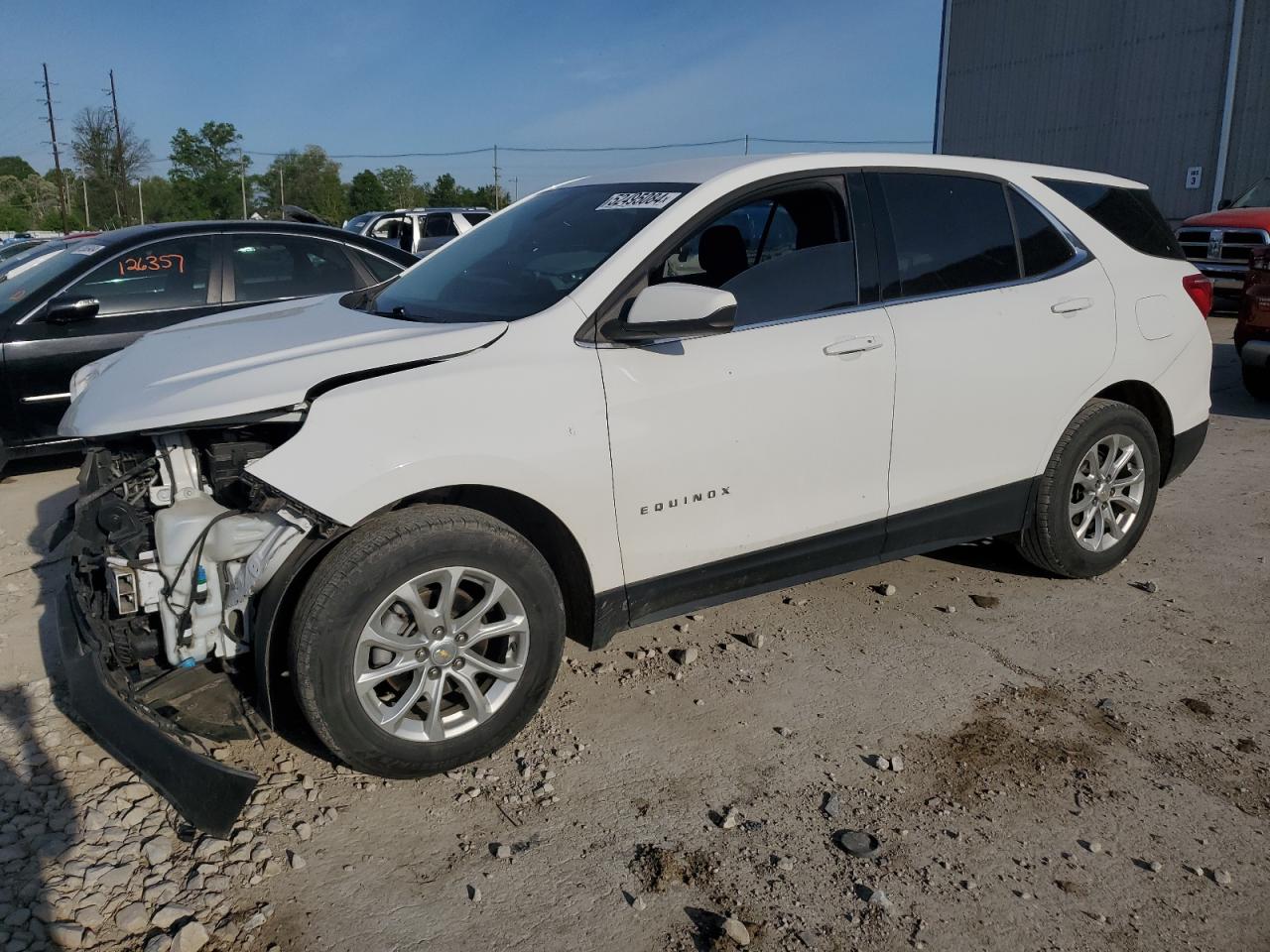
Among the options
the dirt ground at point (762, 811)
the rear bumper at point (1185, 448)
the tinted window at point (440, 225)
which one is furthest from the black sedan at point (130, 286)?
the tinted window at point (440, 225)

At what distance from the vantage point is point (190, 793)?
262cm

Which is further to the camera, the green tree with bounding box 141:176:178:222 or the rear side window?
the green tree with bounding box 141:176:178:222

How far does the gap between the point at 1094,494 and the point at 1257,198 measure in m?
13.1

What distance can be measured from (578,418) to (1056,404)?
227 cm

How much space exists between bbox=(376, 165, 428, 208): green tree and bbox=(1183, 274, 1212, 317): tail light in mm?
72605

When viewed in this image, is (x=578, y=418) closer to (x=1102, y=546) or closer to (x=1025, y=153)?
(x=1102, y=546)

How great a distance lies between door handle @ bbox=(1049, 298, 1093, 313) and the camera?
4.13 metres

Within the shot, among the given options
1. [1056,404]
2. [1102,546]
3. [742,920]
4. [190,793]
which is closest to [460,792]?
[190,793]

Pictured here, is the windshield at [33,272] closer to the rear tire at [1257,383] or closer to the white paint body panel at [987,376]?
the white paint body panel at [987,376]

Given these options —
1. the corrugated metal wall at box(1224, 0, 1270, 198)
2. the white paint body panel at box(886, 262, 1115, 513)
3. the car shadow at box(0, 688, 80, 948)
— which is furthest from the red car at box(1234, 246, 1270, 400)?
the corrugated metal wall at box(1224, 0, 1270, 198)

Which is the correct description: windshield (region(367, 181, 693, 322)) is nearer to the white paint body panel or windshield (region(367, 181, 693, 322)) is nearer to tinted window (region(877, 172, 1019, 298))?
tinted window (region(877, 172, 1019, 298))

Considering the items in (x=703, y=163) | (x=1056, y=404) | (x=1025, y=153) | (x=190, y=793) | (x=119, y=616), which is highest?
(x=1025, y=153)

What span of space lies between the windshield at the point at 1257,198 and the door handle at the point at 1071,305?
1266cm

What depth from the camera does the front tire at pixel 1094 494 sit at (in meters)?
4.30
